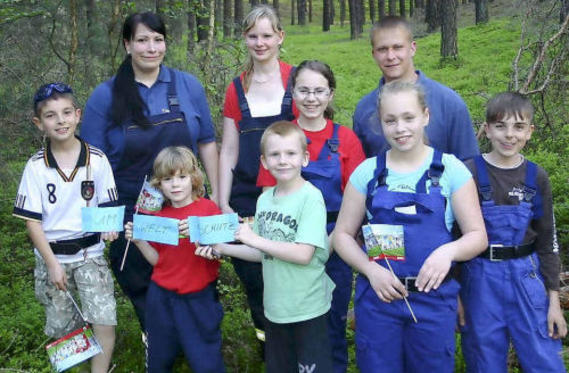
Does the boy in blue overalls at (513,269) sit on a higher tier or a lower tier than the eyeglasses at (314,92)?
lower

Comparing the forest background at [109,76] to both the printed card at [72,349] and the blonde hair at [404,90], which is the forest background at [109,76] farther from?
the blonde hair at [404,90]

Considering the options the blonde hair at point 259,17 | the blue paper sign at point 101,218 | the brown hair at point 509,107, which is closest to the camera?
the brown hair at point 509,107

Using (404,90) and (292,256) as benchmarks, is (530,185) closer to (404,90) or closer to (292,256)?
(404,90)

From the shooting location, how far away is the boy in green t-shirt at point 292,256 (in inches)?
120

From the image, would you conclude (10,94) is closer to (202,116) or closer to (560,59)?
(202,116)

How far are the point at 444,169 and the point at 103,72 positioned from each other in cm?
638

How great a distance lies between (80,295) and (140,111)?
1298 millimetres

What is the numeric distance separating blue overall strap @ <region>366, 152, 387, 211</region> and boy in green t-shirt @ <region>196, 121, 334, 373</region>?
1.00 ft

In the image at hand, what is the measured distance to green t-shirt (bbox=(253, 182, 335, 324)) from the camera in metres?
3.08

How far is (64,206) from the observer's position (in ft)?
12.0

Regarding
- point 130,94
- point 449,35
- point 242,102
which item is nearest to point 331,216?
point 242,102

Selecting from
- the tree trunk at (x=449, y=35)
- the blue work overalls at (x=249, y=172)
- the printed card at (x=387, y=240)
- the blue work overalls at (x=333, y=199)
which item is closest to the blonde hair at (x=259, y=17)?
the blue work overalls at (x=249, y=172)

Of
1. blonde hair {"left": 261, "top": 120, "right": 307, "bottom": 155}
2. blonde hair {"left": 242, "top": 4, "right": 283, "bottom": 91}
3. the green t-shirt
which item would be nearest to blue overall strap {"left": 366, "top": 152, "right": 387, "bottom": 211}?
the green t-shirt

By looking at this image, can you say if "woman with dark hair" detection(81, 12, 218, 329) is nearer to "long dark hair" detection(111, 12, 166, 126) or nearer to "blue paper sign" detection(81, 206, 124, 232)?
"long dark hair" detection(111, 12, 166, 126)
